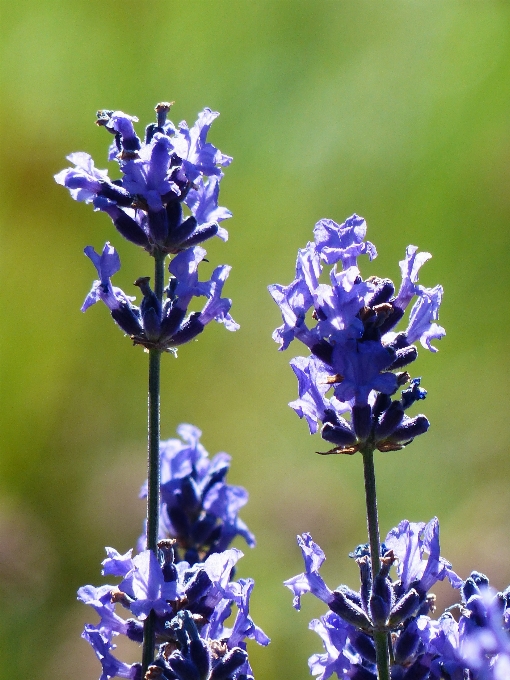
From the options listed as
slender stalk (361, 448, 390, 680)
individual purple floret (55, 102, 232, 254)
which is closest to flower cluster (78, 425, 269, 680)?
slender stalk (361, 448, 390, 680)

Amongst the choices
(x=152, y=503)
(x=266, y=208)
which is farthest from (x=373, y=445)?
(x=266, y=208)

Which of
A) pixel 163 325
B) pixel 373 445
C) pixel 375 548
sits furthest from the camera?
pixel 163 325

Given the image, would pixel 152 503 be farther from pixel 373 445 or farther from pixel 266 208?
pixel 266 208

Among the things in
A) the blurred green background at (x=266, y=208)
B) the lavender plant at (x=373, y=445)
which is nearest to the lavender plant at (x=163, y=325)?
the lavender plant at (x=373, y=445)

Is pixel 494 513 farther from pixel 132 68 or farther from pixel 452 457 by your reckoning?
pixel 132 68

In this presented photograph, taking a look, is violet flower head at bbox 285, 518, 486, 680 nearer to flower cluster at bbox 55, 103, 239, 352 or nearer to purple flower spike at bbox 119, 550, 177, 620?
purple flower spike at bbox 119, 550, 177, 620

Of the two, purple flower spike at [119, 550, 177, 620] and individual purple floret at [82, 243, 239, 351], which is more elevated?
individual purple floret at [82, 243, 239, 351]
